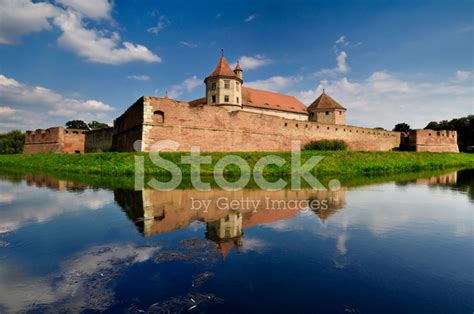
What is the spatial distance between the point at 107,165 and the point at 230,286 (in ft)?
52.3

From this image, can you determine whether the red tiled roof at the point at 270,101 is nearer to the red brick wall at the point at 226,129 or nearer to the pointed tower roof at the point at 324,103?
the pointed tower roof at the point at 324,103

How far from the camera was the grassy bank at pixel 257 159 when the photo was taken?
16766 millimetres

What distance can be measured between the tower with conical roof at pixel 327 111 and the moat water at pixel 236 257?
1127 inches

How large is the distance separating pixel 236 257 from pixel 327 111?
113ft

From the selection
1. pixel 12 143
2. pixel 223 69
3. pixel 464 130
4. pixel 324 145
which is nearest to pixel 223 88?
pixel 223 69

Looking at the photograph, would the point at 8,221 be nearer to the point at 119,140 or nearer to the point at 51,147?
the point at 119,140

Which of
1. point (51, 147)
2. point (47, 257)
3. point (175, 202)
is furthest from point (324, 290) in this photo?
point (51, 147)

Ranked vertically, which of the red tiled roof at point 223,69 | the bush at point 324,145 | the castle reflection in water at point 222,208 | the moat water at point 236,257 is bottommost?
the moat water at point 236,257

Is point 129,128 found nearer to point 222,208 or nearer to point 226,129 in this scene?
point 226,129

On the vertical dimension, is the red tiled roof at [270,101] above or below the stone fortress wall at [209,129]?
above

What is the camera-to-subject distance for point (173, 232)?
19.7 ft

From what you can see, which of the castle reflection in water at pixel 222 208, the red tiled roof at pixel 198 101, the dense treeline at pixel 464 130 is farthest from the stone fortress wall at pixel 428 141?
the castle reflection in water at pixel 222 208

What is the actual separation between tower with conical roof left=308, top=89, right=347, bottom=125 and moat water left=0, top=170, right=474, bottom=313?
2863 cm

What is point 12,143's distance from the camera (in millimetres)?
55719
